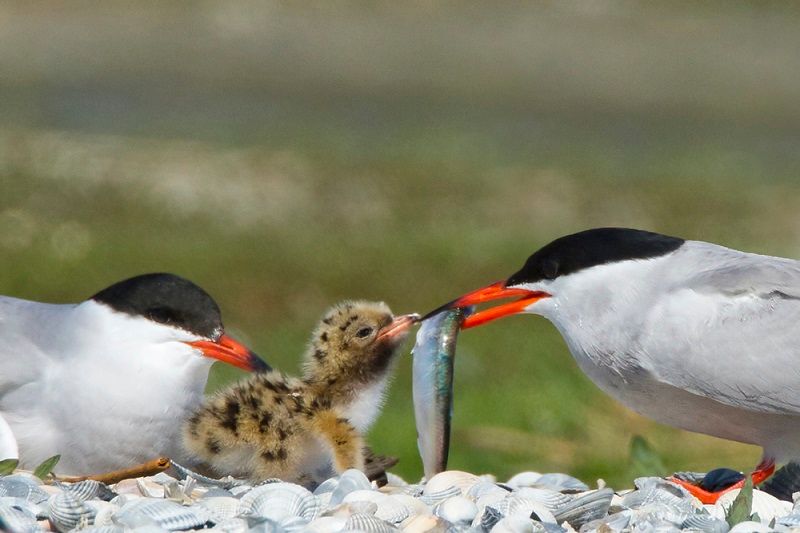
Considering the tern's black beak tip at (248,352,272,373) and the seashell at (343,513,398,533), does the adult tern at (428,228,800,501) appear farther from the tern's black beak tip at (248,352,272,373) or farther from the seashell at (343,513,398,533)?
the seashell at (343,513,398,533)

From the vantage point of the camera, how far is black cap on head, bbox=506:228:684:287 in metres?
4.95

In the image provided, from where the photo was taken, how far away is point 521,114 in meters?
23.6

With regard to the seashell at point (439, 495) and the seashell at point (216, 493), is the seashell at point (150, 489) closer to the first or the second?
the seashell at point (216, 493)

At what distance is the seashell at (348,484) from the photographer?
14.0ft

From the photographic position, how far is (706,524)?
13.3ft

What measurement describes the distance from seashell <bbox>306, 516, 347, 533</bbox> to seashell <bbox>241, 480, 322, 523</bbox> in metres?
0.13

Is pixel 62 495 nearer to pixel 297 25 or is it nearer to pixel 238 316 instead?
pixel 238 316

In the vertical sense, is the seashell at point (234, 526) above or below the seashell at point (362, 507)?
below

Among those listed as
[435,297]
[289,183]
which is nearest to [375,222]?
[289,183]

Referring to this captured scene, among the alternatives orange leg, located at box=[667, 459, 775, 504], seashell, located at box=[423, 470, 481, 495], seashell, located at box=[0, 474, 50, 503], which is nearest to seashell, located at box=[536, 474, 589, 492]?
orange leg, located at box=[667, 459, 775, 504]

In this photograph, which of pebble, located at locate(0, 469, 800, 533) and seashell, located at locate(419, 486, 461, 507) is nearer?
pebble, located at locate(0, 469, 800, 533)

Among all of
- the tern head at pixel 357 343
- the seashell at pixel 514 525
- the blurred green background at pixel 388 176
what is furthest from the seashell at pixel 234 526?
the blurred green background at pixel 388 176

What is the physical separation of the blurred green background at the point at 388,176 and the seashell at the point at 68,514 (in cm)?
375

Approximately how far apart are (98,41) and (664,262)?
2525 centimetres
